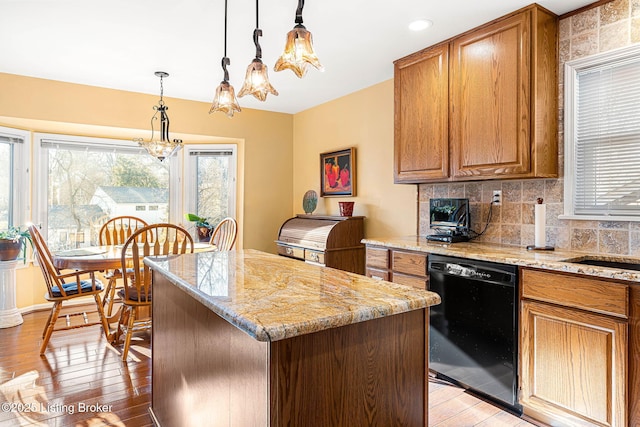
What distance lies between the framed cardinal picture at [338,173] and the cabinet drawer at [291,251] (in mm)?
766

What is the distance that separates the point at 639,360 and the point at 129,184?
486 cm

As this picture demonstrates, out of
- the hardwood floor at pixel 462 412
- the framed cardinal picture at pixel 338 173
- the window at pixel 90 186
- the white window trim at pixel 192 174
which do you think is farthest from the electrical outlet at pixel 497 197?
the window at pixel 90 186

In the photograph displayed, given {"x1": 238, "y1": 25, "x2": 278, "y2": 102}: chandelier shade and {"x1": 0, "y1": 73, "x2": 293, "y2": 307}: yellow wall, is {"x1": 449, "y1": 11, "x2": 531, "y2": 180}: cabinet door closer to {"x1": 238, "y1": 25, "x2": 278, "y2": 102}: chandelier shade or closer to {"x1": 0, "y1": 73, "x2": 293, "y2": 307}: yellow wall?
{"x1": 238, "y1": 25, "x2": 278, "y2": 102}: chandelier shade

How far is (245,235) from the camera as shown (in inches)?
194

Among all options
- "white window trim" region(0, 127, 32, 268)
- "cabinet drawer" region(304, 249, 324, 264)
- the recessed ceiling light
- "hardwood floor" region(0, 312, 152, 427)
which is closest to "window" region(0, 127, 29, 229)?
"white window trim" region(0, 127, 32, 268)

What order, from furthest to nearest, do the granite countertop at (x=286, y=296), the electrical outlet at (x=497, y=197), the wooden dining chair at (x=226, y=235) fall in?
the wooden dining chair at (x=226, y=235)
the electrical outlet at (x=497, y=197)
the granite countertop at (x=286, y=296)

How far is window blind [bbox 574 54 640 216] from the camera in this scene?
217 centimetres

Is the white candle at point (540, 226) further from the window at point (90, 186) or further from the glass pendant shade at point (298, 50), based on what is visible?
the window at point (90, 186)

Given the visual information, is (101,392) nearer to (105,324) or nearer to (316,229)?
(105,324)

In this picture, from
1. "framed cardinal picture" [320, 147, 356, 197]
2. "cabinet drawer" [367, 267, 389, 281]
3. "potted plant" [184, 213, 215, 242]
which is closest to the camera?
"cabinet drawer" [367, 267, 389, 281]

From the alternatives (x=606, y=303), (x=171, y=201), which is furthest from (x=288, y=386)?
(x=171, y=201)

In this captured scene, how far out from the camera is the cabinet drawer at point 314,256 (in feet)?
12.2

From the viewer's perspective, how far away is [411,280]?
8.87 ft

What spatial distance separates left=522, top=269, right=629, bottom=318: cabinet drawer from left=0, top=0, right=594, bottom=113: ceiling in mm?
1596
